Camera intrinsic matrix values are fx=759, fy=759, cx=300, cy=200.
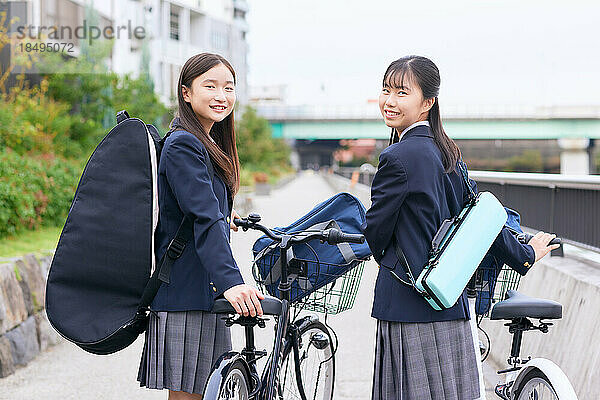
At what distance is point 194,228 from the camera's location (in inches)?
115

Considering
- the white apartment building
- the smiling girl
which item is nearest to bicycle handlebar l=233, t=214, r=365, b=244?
the smiling girl

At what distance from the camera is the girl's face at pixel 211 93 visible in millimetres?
3176

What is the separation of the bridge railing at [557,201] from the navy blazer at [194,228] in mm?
3262

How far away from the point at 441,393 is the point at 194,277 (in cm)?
109

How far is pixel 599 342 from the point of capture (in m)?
4.19

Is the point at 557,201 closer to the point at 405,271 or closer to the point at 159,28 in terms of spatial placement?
the point at 405,271

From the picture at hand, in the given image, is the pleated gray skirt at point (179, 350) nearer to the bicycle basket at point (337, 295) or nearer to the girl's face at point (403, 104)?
the bicycle basket at point (337, 295)

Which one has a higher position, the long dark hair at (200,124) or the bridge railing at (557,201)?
the long dark hair at (200,124)

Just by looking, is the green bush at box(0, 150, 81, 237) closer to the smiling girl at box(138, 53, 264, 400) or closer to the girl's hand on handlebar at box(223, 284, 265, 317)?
the smiling girl at box(138, 53, 264, 400)

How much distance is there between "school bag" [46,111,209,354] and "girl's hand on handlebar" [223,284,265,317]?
1.04 ft

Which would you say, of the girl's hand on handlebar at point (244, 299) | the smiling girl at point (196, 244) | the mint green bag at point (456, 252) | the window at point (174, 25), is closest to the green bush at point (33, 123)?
the smiling girl at point (196, 244)

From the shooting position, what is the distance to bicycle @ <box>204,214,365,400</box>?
9.92 ft

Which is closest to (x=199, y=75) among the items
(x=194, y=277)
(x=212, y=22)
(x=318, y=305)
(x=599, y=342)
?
(x=194, y=277)

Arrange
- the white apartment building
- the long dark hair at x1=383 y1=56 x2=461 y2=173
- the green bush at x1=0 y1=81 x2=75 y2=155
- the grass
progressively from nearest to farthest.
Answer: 1. the long dark hair at x1=383 y1=56 x2=461 y2=173
2. the grass
3. the green bush at x1=0 y1=81 x2=75 y2=155
4. the white apartment building
